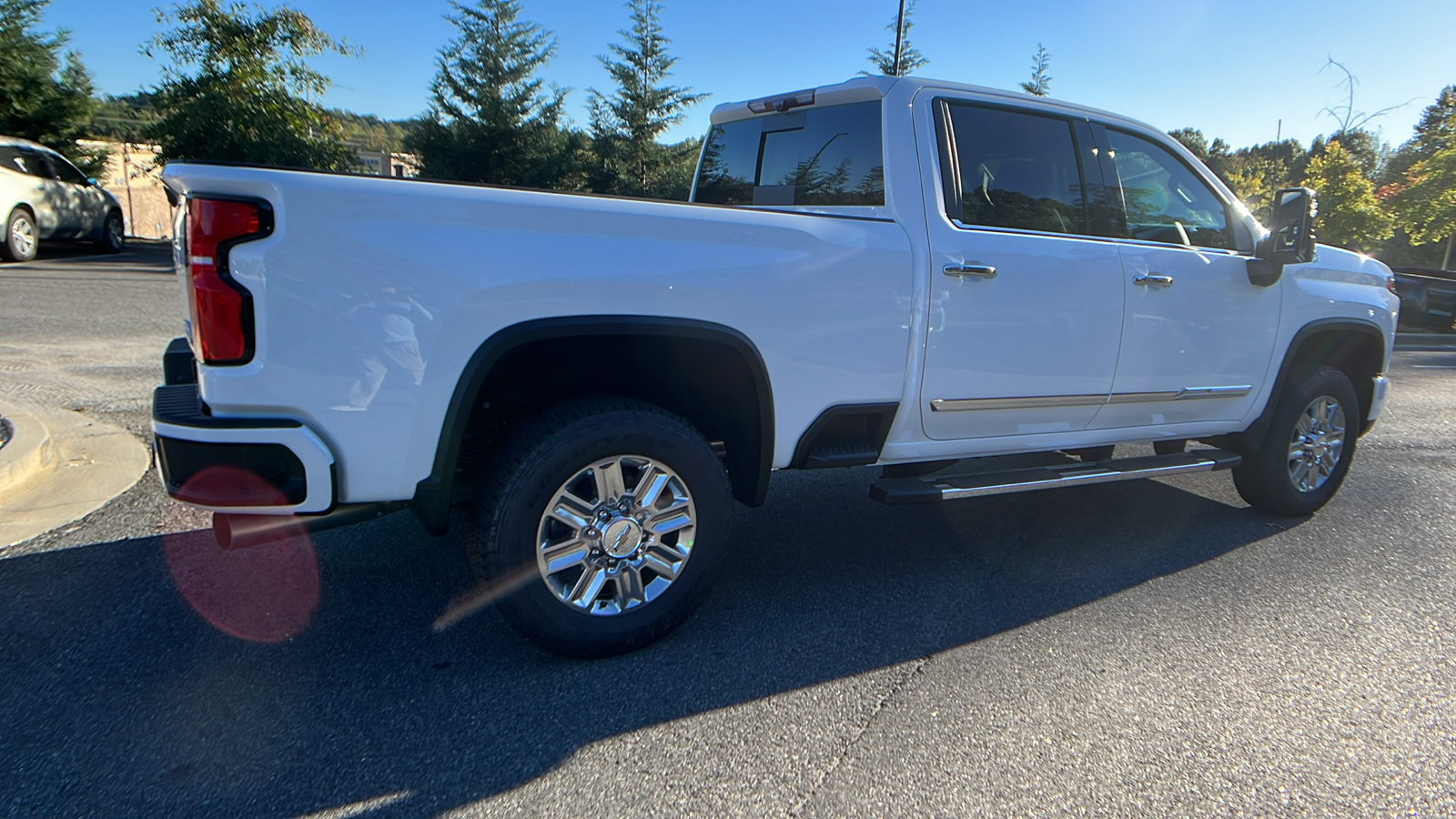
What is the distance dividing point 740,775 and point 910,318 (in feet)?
5.75

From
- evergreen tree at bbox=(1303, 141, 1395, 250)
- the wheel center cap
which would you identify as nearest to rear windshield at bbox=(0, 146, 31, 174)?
the wheel center cap

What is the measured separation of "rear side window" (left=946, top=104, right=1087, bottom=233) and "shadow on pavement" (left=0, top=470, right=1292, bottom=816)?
157 cm

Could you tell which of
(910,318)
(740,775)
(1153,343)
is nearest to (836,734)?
(740,775)

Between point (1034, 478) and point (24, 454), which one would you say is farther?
point (24, 454)

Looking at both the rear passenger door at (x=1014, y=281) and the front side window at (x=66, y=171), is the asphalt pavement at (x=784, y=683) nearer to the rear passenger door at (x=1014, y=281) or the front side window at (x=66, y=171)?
the rear passenger door at (x=1014, y=281)

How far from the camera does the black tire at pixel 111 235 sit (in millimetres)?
16359

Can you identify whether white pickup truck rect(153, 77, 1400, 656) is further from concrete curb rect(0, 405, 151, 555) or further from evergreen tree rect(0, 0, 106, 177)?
evergreen tree rect(0, 0, 106, 177)

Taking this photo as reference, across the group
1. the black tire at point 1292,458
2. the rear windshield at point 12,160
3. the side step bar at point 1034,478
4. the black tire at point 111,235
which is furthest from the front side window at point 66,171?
the black tire at point 1292,458

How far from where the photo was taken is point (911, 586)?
151 inches

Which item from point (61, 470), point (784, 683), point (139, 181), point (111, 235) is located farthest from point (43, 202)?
point (784, 683)

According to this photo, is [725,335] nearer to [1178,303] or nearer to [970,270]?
[970,270]

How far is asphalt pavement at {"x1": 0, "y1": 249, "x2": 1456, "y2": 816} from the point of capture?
2.41 m

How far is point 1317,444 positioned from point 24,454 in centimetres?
673

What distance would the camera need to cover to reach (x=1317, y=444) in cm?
491
